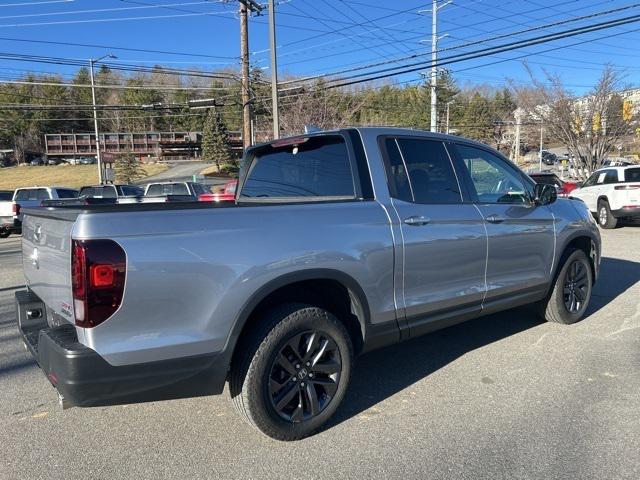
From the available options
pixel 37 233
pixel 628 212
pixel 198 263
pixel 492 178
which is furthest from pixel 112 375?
pixel 628 212

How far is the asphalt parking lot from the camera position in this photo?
2844 millimetres

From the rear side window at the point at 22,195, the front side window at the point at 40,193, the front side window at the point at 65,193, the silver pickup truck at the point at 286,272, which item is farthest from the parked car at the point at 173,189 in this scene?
the silver pickup truck at the point at 286,272

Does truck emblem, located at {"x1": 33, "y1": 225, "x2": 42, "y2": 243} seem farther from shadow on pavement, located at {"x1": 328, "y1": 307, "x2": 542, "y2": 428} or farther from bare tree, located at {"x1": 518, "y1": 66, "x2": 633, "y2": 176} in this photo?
bare tree, located at {"x1": 518, "y1": 66, "x2": 633, "y2": 176}

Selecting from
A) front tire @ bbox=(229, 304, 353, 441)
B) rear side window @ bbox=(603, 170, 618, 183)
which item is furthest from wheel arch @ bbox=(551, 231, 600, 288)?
rear side window @ bbox=(603, 170, 618, 183)

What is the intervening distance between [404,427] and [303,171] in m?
1.98

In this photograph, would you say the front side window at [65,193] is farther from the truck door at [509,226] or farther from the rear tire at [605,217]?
the truck door at [509,226]

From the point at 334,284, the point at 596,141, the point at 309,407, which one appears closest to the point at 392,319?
the point at 334,284

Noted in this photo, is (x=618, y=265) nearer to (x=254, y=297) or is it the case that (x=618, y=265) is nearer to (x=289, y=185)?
(x=289, y=185)

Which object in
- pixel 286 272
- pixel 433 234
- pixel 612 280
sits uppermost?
pixel 433 234

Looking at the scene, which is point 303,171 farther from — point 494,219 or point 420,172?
point 494,219

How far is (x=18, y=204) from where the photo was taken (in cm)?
1686

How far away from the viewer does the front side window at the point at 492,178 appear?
430 centimetres

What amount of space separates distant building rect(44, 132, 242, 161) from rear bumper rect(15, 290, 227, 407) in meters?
95.4

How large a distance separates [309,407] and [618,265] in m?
7.48
